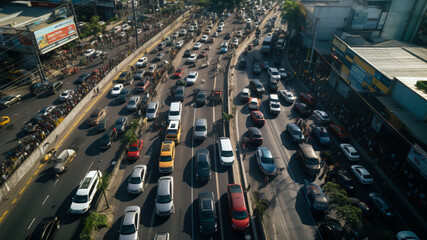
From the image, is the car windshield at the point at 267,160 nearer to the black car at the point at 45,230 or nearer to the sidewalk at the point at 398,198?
the sidewalk at the point at 398,198

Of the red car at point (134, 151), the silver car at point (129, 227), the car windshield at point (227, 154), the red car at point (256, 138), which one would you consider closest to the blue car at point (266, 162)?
the red car at point (256, 138)

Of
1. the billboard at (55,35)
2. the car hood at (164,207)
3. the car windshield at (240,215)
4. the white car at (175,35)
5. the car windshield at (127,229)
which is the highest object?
the billboard at (55,35)

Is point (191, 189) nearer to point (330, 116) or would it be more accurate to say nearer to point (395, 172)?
point (395, 172)

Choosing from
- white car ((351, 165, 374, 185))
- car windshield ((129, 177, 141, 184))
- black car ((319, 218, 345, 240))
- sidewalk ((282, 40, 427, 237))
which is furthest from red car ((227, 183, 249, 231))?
sidewalk ((282, 40, 427, 237))

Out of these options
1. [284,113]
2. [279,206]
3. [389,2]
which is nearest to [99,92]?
[284,113]

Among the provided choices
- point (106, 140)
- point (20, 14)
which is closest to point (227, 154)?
point (106, 140)

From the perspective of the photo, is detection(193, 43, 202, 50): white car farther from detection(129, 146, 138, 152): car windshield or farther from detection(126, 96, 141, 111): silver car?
detection(129, 146, 138, 152): car windshield
